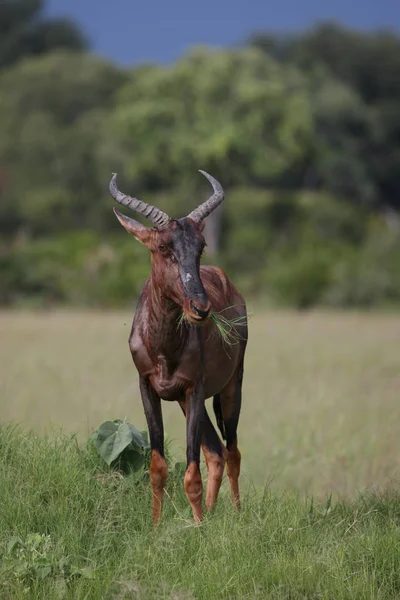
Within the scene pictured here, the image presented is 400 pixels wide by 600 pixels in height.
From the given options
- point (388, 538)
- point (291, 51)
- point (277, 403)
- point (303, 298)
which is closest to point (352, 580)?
point (388, 538)

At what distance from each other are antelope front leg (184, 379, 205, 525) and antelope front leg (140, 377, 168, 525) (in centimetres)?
23

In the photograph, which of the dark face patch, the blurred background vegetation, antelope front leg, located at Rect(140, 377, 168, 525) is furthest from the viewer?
the blurred background vegetation

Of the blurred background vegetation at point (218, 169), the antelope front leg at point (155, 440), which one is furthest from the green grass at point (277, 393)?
the blurred background vegetation at point (218, 169)

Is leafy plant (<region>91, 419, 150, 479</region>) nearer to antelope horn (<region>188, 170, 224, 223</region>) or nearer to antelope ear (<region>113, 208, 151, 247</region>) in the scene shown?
antelope ear (<region>113, 208, 151, 247</region>)

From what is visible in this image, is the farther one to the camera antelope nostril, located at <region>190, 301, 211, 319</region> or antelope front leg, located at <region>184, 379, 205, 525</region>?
antelope front leg, located at <region>184, 379, 205, 525</region>

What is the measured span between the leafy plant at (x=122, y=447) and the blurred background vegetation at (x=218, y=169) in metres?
33.2

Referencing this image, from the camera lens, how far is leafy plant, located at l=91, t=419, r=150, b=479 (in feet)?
26.5

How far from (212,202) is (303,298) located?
1378 inches

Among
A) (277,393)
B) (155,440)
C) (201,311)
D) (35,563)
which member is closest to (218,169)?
(277,393)

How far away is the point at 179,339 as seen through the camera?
7469 millimetres

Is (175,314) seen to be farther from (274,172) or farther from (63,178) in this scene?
(63,178)

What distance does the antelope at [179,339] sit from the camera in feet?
23.4

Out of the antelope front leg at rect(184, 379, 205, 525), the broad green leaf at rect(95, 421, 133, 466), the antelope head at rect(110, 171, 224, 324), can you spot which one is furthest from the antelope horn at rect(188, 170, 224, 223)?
the broad green leaf at rect(95, 421, 133, 466)

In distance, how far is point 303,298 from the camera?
42156 mm
